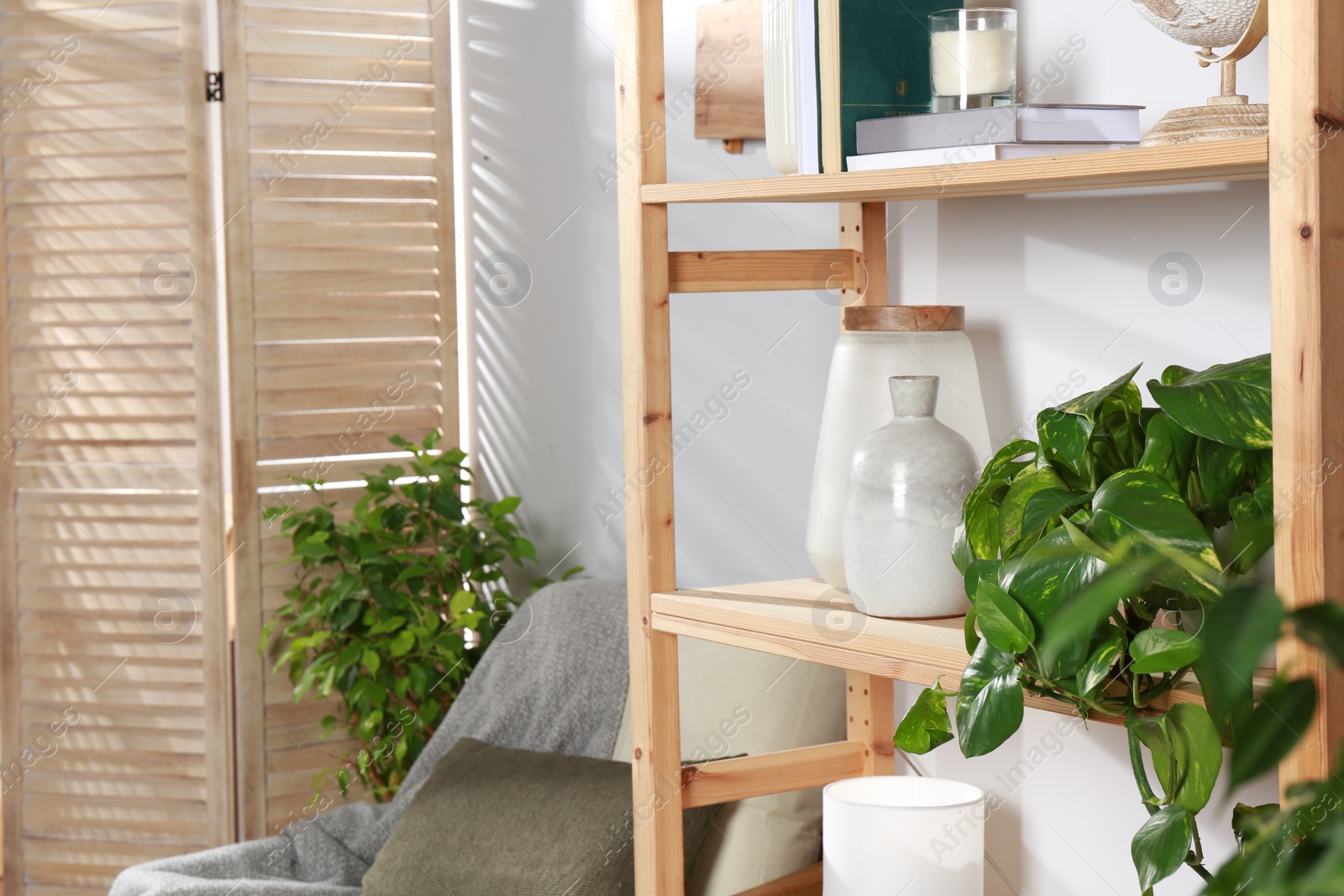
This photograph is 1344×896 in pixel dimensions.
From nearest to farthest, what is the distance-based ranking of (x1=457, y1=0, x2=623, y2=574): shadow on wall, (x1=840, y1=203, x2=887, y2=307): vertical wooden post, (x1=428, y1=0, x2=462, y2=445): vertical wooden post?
(x1=840, y1=203, x2=887, y2=307): vertical wooden post < (x1=457, y1=0, x2=623, y2=574): shadow on wall < (x1=428, y1=0, x2=462, y2=445): vertical wooden post

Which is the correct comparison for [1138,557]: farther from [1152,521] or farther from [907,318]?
[907,318]

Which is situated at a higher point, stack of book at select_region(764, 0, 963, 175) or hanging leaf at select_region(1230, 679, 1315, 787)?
stack of book at select_region(764, 0, 963, 175)

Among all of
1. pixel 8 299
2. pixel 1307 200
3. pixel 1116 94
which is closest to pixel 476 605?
pixel 8 299

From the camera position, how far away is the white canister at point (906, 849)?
103 centimetres

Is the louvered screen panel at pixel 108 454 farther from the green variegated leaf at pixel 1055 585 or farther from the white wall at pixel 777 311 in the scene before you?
the green variegated leaf at pixel 1055 585

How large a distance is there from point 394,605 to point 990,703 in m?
1.54

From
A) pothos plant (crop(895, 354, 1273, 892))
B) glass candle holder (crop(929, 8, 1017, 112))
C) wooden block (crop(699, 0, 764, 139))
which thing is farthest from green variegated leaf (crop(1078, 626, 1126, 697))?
wooden block (crop(699, 0, 764, 139))

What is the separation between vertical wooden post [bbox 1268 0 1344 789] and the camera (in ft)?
2.23

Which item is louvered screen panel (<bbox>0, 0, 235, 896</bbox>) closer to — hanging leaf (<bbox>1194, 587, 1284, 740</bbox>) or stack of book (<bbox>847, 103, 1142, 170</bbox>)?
stack of book (<bbox>847, 103, 1142, 170</bbox>)

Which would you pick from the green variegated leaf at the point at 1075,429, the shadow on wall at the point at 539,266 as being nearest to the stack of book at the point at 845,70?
the green variegated leaf at the point at 1075,429

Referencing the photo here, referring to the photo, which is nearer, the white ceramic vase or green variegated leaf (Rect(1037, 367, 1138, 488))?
green variegated leaf (Rect(1037, 367, 1138, 488))

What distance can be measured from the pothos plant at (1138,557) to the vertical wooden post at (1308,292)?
0.06 feet

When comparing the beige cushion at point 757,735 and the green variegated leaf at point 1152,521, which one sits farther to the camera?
the beige cushion at point 757,735

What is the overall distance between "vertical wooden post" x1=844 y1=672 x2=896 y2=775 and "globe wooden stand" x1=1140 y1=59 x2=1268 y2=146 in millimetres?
689
